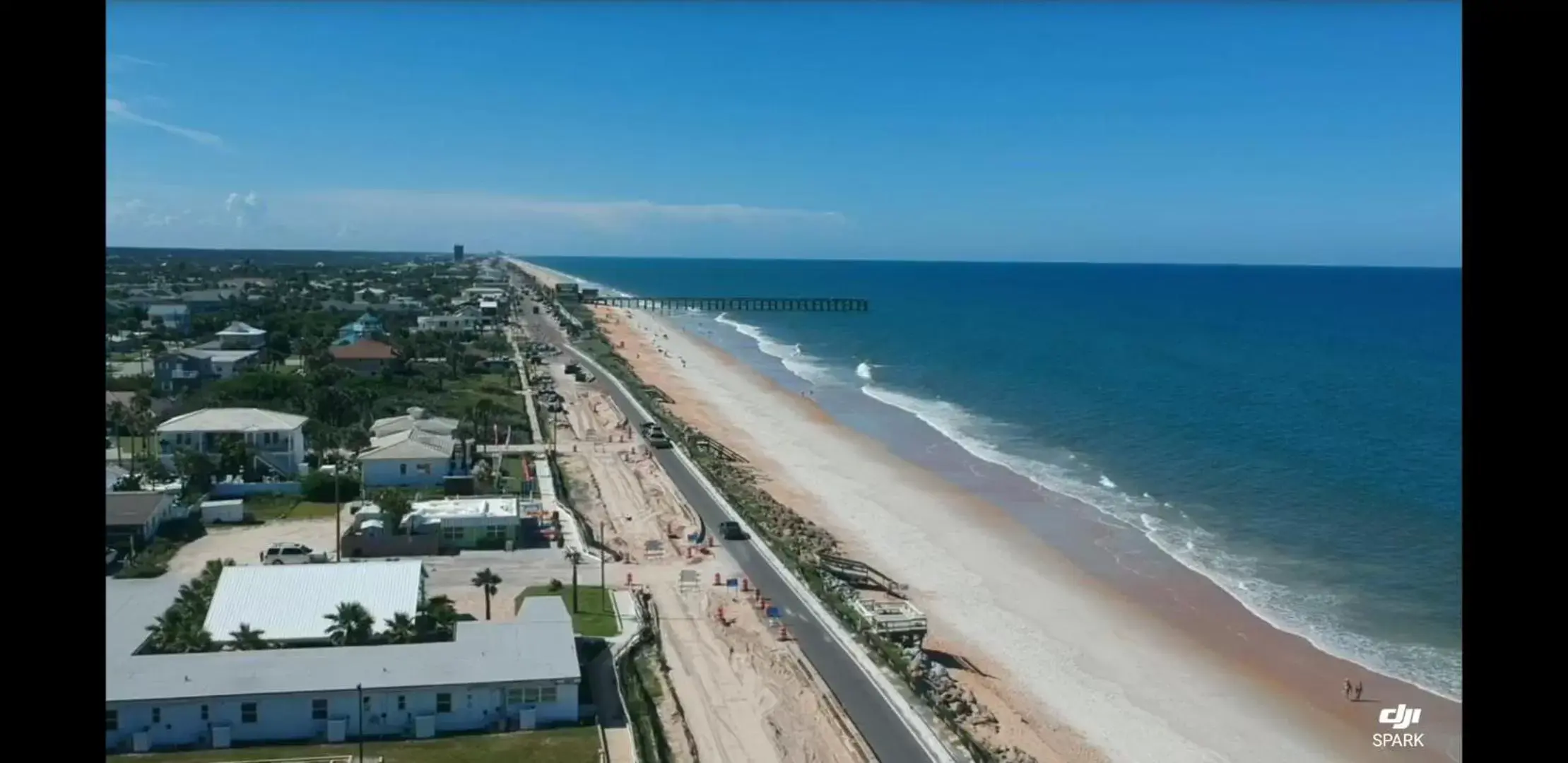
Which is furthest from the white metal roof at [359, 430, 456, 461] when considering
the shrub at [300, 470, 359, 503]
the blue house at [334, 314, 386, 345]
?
the blue house at [334, 314, 386, 345]

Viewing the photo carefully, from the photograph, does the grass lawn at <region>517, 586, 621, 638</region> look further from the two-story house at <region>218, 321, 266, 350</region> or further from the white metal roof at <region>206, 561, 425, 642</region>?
the two-story house at <region>218, 321, 266, 350</region>

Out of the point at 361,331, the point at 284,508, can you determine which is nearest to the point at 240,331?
the point at 361,331

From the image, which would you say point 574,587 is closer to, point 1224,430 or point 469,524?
point 469,524
